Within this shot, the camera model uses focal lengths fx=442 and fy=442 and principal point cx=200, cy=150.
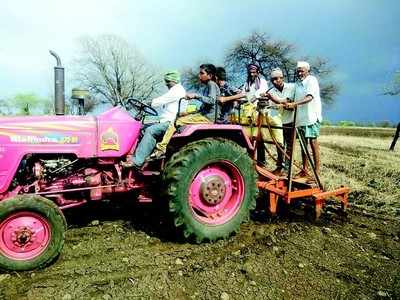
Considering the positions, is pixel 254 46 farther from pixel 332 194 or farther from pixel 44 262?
pixel 44 262

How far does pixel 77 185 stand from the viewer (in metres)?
4.51

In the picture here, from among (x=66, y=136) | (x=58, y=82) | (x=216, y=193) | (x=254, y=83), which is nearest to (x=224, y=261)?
(x=216, y=193)

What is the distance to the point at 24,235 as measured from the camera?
3.79 m

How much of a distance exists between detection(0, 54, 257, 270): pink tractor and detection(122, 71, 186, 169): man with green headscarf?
0.11 metres

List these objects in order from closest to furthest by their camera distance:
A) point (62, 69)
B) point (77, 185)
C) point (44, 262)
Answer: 1. point (44, 262)
2. point (77, 185)
3. point (62, 69)

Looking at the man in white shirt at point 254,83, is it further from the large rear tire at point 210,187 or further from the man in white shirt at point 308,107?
the large rear tire at point 210,187

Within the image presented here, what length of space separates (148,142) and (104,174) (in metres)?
0.57

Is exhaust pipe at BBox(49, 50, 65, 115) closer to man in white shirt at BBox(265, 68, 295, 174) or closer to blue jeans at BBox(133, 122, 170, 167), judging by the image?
blue jeans at BBox(133, 122, 170, 167)

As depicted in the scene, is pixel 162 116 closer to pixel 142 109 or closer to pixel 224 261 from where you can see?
pixel 142 109

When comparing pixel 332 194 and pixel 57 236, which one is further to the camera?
pixel 332 194

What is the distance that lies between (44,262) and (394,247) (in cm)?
343

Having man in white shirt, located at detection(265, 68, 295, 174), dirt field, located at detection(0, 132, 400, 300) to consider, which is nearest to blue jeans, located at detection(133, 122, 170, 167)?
dirt field, located at detection(0, 132, 400, 300)

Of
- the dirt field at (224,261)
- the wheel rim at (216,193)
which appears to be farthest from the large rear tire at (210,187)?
the dirt field at (224,261)

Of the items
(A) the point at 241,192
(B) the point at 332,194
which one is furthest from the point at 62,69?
(B) the point at 332,194
